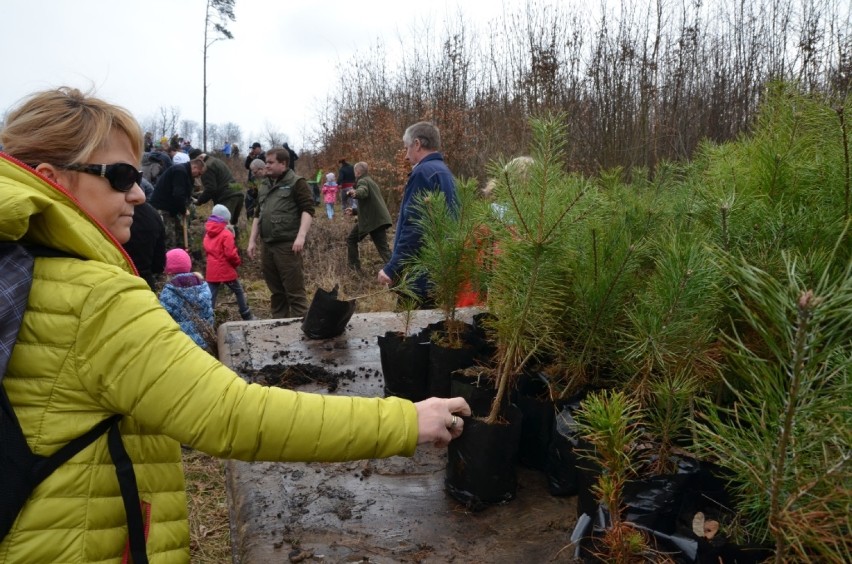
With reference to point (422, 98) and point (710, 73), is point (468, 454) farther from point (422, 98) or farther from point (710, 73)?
point (422, 98)

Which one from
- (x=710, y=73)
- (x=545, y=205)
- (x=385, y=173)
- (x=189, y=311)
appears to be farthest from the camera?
(x=385, y=173)

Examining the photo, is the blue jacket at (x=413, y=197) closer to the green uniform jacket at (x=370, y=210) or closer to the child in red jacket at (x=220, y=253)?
the child in red jacket at (x=220, y=253)

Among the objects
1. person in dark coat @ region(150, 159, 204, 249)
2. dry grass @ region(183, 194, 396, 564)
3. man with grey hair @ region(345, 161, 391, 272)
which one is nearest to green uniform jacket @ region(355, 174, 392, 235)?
man with grey hair @ region(345, 161, 391, 272)

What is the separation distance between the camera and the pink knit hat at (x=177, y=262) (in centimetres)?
502

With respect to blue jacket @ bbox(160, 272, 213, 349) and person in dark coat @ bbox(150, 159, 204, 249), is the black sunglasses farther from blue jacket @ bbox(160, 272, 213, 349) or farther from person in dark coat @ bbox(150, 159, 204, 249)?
person in dark coat @ bbox(150, 159, 204, 249)

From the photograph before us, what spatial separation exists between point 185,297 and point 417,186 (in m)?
2.26

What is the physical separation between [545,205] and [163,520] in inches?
45.0

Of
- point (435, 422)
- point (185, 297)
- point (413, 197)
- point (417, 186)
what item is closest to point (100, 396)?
point (435, 422)

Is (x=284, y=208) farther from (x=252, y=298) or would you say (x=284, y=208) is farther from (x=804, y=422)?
Answer: (x=804, y=422)

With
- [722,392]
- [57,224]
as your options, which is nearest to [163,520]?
[57,224]

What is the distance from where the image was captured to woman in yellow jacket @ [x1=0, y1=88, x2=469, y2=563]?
108 cm

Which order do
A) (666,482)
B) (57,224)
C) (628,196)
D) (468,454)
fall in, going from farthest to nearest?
1. (628,196)
2. (468,454)
3. (666,482)
4. (57,224)

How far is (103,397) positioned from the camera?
111cm

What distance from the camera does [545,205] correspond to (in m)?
1.55
